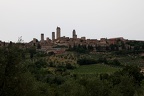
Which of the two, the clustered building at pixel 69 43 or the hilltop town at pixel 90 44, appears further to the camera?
the clustered building at pixel 69 43

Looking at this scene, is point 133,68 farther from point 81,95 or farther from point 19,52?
point 19,52

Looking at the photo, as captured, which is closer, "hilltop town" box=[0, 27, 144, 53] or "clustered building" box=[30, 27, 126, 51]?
"hilltop town" box=[0, 27, 144, 53]

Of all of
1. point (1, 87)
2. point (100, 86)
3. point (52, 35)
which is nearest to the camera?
point (1, 87)

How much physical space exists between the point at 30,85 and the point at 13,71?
1.48 metres

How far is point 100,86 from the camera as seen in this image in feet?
94.6

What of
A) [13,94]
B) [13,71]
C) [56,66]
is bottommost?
[56,66]

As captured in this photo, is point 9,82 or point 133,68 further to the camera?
point 133,68

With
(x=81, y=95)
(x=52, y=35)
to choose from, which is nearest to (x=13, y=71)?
(x=81, y=95)

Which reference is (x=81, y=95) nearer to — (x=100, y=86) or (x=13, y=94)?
(x=100, y=86)

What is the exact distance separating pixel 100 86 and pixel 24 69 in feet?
50.6

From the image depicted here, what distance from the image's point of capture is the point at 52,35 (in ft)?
641

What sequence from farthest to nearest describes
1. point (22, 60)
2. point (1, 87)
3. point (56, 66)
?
point (56, 66) < point (22, 60) < point (1, 87)

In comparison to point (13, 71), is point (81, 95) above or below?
below

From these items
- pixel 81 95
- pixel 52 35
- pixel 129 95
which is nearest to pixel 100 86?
pixel 81 95
